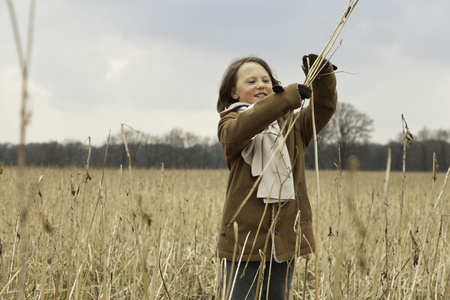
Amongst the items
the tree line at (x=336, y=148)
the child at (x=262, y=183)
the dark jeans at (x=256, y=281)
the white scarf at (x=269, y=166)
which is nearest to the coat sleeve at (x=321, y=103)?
the child at (x=262, y=183)

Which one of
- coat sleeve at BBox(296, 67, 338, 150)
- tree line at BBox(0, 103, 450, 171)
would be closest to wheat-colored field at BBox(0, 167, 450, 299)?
coat sleeve at BBox(296, 67, 338, 150)

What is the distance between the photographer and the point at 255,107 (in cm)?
132

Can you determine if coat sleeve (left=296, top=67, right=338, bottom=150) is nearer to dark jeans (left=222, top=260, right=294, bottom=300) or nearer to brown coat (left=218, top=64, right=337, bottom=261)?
brown coat (left=218, top=64, right=337, bottom=261)

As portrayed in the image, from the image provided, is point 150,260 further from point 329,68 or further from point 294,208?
point 329,68

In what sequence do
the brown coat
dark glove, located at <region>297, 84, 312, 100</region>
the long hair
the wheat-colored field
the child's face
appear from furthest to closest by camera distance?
the long hair
the child's face
the brown coat
dark glove, located at <region>297, 84, 312, 100</region>
the wheat-colored field

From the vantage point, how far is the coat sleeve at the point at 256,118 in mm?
1252

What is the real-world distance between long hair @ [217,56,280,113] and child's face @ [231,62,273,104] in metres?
0.04

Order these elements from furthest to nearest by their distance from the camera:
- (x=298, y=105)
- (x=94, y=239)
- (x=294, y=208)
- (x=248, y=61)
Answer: (x=94, y=239)
(x=248, y=61)
(x=294, y=208)
(x=298, y=105)

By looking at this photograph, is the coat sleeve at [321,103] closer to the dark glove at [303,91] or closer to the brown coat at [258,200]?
the brown coat at [258,200]

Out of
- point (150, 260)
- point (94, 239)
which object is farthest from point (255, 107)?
point (94, 239)

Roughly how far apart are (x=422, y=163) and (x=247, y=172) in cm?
5155

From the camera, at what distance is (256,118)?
130 cm

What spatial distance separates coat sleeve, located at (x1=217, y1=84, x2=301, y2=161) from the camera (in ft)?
4.11

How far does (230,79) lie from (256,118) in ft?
1.69
